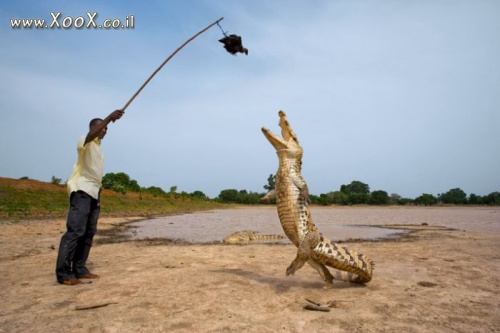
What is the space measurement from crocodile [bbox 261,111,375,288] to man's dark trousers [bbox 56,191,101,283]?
9.77 feet

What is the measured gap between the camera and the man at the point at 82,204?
4863 millimetres

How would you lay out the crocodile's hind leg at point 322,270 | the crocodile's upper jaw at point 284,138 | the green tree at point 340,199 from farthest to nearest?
the green tree at point 340,199, the crocodile's upper jaw at point 284,138, the crocodile's hind leg at point 322,270

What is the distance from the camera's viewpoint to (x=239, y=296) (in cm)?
434

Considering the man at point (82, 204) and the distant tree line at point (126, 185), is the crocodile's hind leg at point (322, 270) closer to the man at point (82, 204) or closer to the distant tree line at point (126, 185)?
the man at point (82, 204)

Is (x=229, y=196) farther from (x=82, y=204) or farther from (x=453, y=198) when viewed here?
(x=82, y=204)

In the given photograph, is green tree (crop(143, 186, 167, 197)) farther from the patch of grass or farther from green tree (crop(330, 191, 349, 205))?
green tree (crop(330, 191, 349, 205))

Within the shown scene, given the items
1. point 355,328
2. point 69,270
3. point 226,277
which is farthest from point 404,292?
point 69,270

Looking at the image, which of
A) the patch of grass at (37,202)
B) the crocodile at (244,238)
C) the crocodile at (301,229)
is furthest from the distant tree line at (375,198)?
the crocodile at (301,229)

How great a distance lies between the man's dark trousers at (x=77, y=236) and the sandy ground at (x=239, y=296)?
1.02ft

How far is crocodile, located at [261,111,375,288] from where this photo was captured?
181 inches

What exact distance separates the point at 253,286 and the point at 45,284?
305 centimetres

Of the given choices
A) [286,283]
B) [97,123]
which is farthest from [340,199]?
Result: [97,123]

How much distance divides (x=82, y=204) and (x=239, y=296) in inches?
110

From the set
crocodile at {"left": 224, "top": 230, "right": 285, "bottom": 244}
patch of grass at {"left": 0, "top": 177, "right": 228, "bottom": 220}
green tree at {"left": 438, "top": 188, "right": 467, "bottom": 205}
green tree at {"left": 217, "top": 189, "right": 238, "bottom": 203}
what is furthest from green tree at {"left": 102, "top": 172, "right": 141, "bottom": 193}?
green tree at {"left": 438, "top": 188, "right": 467, "bottom": 205}
